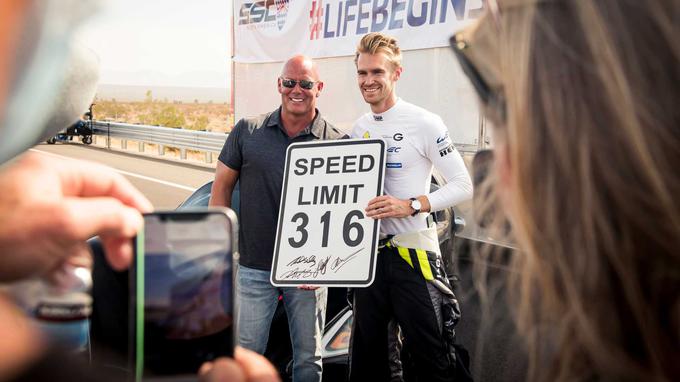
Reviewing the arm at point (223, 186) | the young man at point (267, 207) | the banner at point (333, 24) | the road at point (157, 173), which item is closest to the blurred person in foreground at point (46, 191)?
the young man at point (267, 207)

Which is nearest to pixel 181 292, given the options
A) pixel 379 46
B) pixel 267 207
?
pixel 267 207

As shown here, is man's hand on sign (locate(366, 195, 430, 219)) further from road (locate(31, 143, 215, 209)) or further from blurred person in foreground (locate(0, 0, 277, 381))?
road (locate(31, 143, 215, 209))

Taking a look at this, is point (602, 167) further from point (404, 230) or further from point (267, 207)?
point (267, 207)

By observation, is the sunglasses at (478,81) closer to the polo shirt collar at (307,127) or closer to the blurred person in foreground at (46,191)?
the blurred person in foreground at (46,191)

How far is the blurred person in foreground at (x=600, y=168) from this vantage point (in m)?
0.95

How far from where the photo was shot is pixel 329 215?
401 cm

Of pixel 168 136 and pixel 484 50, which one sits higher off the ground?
pixel 484 50

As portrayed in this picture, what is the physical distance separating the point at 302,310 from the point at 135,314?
9.87 ft

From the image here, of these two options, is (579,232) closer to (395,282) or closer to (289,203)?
(395,282)

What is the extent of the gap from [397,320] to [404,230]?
54 centimetres

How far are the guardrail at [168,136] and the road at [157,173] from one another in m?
0.63

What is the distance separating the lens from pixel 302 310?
3.96m

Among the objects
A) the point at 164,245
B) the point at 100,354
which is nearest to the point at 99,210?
the point at 164,245
